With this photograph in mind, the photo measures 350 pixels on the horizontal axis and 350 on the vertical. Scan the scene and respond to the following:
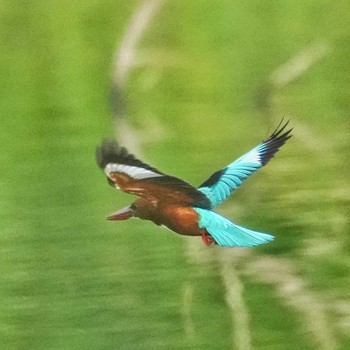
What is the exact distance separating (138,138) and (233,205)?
9 cm

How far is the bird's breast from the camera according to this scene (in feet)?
1.65

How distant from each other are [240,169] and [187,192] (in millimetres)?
44

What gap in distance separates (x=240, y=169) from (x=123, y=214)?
0.30 ft

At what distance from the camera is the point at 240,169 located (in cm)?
51

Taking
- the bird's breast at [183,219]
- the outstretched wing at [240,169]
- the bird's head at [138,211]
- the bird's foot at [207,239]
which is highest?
the outstretched wing at [240,169]

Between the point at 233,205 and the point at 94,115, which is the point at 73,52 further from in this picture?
the point at 233,205

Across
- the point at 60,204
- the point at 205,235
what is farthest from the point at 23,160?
the point at 205,235

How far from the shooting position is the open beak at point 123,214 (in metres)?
0.51

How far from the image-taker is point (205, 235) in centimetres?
51

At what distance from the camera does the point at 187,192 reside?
1.66ft

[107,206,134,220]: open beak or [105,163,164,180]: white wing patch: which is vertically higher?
[105,163,164,180]: white wing patch

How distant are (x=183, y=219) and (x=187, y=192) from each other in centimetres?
2

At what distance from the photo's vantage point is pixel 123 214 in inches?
20.2

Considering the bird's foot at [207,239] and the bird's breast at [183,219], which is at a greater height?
the bird's breast at [183,219]
